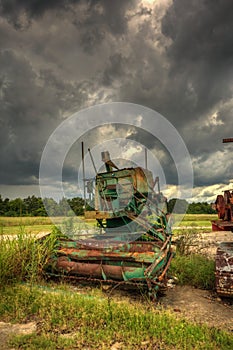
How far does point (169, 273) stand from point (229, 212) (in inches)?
119

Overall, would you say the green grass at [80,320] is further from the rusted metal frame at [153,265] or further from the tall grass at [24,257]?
the rusted metal frame at [153,265]

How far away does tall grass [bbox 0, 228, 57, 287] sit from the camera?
570 centimetres

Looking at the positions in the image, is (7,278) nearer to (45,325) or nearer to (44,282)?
(44,282)

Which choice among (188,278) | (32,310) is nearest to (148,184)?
(188,278)

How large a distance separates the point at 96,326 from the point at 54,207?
1124 cm

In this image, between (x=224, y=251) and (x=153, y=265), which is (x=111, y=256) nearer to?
(x=153, y=265)

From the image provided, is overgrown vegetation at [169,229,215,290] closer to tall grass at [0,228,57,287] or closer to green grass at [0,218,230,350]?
green grass at [0,218,230,350]

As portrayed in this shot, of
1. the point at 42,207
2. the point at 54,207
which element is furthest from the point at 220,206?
the point at 42,207

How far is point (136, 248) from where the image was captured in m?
6.19

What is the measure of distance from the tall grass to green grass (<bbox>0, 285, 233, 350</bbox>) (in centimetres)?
74

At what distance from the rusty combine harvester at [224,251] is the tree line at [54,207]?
340 mm

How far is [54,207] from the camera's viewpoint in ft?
48.4

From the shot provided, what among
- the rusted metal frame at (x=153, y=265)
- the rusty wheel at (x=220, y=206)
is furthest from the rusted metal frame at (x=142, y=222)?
the rusty wheel at (x=220, y=206)

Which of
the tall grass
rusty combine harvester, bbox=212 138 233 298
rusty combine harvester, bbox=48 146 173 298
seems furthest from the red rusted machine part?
the tall grass
